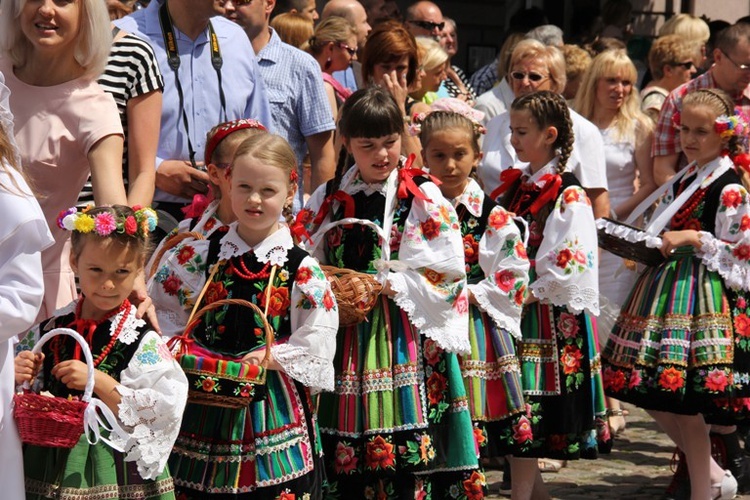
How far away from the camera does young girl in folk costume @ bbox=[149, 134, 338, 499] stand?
4.77 metres

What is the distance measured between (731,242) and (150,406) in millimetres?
3544

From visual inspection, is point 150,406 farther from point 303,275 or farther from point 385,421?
point 385,421

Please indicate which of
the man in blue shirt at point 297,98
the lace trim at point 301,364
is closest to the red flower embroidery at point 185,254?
the lace trim at point 301,364

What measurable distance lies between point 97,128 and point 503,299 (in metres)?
2.30

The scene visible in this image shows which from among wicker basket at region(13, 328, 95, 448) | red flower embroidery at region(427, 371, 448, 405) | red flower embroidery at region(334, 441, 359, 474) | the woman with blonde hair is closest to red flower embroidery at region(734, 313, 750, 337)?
the woman with blonde hair

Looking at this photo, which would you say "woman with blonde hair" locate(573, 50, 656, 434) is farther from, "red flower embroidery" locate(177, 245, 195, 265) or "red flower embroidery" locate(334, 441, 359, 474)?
"red flower embroidery" locate(177, 245, 195, 265)

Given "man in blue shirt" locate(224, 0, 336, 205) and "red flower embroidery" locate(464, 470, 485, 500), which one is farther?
"man in blue shirt" locate(224, 0, 336, 205)

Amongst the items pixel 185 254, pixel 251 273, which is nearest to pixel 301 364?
pixel 251 273

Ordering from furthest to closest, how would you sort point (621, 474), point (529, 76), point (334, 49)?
point (334, 49) → point (529, 76) → point (621, 474)

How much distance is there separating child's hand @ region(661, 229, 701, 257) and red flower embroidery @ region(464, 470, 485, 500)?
1.70 m

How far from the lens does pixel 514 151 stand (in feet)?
25.2

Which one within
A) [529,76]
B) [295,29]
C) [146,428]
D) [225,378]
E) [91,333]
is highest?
[295,29]

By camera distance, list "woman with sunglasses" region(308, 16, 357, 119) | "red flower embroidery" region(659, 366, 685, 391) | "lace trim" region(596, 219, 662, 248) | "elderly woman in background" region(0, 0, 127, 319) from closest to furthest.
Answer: "elderly woman in background" region(0, 0, 127, 319) → "red flower embroidery" region(659, 366, 685, 391) → "lace trim" region(596, 219, 662, 248) → "woman with sunglasses" region(308, 16, 357, 119)

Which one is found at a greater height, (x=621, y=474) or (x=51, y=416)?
(x=51, y=416)
